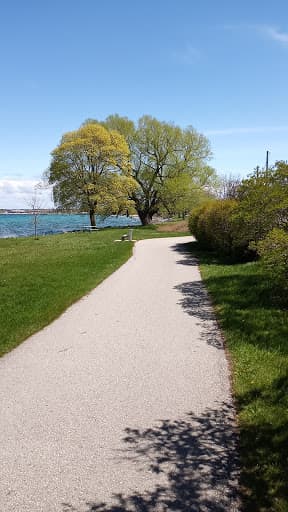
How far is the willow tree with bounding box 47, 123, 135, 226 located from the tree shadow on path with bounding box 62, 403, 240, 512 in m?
36.9

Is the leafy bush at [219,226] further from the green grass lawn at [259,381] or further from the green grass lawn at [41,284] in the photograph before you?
the green grass lawn at [259,381]

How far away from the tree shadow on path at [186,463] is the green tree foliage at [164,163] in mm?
39381

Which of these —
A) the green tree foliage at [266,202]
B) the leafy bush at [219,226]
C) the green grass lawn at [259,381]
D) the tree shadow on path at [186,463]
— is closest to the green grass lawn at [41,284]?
the tree shadow on path at [186,463]

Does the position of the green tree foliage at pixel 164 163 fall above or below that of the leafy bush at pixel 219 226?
above

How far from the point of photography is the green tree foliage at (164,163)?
4366 centimetres

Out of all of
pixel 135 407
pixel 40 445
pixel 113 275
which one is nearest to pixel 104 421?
pixel 135 407

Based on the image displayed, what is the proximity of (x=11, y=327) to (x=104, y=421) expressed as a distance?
405cm

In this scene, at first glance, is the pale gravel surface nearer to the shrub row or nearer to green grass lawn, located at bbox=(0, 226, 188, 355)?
green grass lawn, located at bbox=(0, 226, 188, 355)

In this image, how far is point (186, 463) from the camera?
376 centimetres

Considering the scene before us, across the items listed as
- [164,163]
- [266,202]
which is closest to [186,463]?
[266,202]

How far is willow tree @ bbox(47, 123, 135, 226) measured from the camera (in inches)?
1583

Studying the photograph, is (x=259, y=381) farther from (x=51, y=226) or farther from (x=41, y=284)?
(x=51, y=226)

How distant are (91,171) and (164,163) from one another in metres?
8.38

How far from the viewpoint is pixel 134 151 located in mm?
45375
